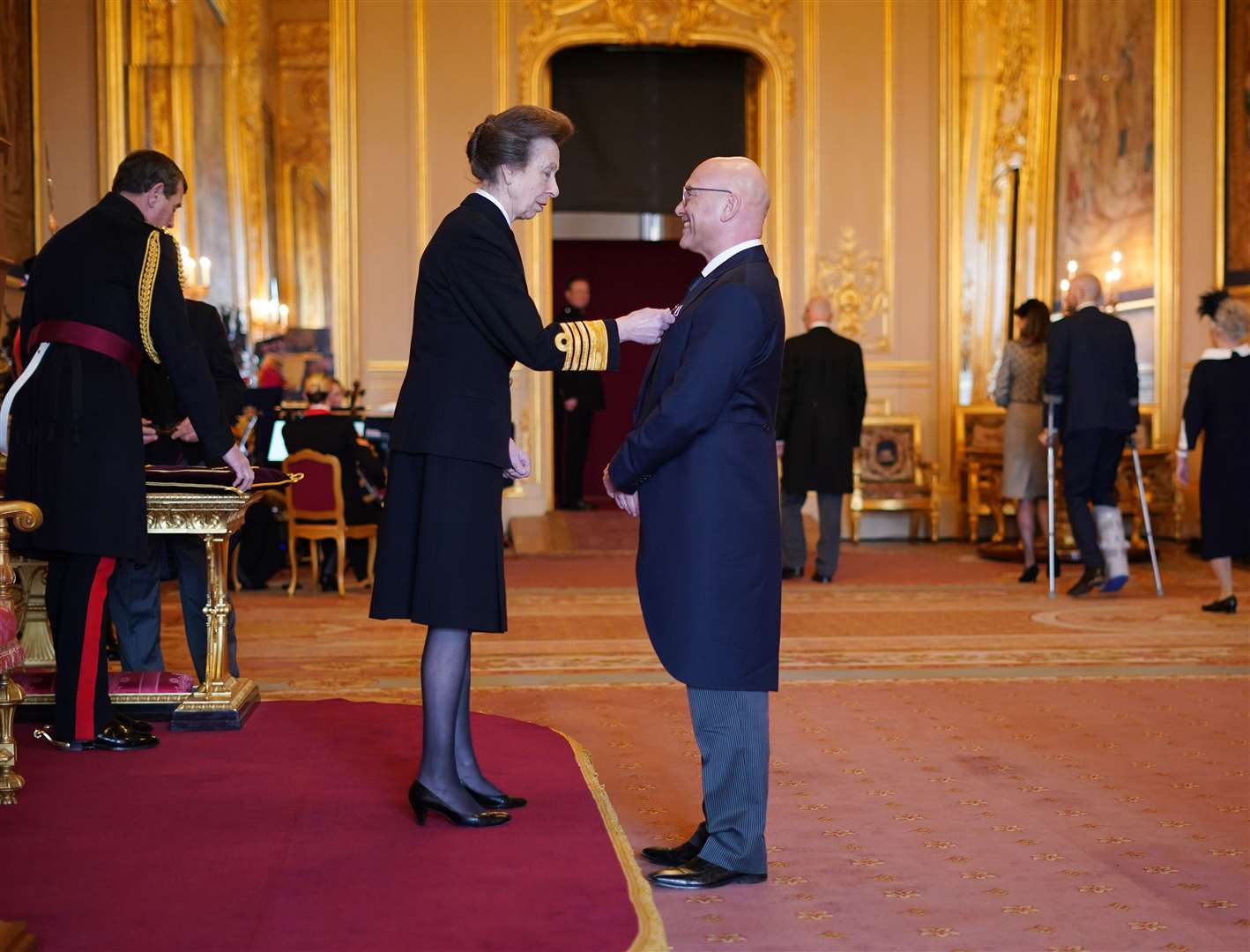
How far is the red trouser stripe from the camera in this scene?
405 centimetres

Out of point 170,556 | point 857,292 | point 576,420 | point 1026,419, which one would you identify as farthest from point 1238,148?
point 170,556

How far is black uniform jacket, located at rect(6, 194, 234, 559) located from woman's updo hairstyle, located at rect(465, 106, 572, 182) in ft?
3.91

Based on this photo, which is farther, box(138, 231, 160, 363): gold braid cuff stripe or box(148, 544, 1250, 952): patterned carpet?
box(138, 231, 160, 363): gold braid cuff stripe

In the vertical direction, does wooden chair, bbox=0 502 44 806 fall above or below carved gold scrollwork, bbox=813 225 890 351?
below

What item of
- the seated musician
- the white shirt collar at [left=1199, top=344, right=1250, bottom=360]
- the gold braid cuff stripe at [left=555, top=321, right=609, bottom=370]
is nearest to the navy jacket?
the gold braid cuff stripe at [left=555, top=321, right=609, bottom=370]

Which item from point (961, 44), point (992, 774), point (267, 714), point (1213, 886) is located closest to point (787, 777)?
point (992, 774)

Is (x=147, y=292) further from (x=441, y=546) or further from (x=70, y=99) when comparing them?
(x=70, y=99)

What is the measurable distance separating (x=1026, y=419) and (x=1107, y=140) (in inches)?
154

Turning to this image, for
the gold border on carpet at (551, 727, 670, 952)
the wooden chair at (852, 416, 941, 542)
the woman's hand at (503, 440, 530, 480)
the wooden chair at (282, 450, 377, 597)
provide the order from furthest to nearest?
1. the wooden chair at (852, 416, 941, 542)
2. the wooden chair at (282, 450, 377, 597)
3. the woman's hand at (503, 440, 530, 480)
4. the gold border on carpet at (551, 727, 670, 952)

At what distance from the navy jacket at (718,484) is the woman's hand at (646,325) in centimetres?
17

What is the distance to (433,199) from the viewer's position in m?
11.1

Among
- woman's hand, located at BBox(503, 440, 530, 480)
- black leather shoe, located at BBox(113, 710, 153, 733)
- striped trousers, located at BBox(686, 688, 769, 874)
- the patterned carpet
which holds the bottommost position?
the patterned carpet

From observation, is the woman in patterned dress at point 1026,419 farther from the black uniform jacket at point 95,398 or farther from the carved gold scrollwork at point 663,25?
the black uniform jacket at point 95,398

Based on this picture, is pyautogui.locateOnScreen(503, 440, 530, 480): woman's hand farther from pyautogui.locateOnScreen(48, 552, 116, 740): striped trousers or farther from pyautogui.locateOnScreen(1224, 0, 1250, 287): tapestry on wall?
pyautogui.locateOnScreen(1224, 0, 1250, 287): tapestry on wall
